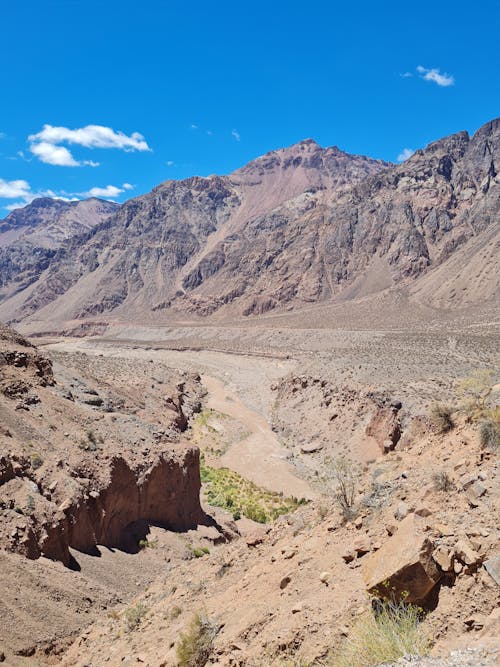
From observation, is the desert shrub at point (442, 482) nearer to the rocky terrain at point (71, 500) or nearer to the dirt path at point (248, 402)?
the rocky terrain at point (71, 500)

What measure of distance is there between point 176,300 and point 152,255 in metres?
33.6

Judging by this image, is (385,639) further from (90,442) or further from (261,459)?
(261,459)

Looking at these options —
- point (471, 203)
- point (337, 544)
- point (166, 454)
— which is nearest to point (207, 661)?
point (337, 544)

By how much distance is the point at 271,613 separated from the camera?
22.9 ft

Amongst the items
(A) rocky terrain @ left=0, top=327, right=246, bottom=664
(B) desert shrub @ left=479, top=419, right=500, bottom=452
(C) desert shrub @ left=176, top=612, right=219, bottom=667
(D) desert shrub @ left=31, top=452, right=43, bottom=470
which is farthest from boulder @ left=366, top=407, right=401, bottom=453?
(C) desert shrub @ left=176, top=612, right=219, bottom=667

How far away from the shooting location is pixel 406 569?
18.9ft

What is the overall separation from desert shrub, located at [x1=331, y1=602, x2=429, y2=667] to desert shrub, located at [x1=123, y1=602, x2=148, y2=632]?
5638mm

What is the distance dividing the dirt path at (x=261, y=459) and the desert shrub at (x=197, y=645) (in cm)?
2023

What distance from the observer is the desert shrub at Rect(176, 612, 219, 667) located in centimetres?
694

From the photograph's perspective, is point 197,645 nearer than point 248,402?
Yes

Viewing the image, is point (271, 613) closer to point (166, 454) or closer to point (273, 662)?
point (273, 662)

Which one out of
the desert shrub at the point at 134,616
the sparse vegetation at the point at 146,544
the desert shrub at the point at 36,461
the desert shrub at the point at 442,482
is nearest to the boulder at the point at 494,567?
the desert shrub at the point at 442,482

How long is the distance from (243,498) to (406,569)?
2072 cm

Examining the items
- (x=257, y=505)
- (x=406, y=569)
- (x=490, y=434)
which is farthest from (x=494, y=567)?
(x=257, y=505)
